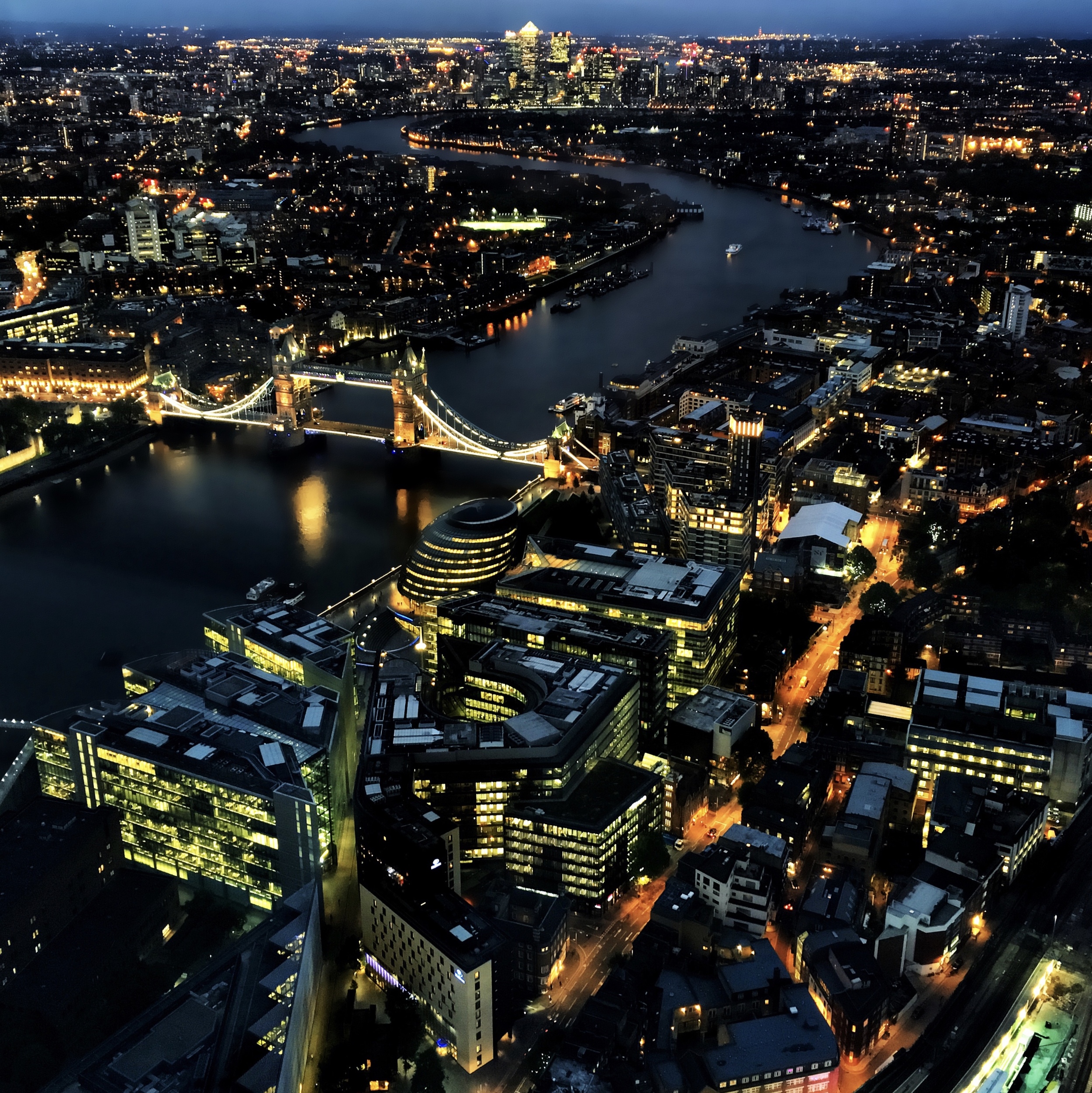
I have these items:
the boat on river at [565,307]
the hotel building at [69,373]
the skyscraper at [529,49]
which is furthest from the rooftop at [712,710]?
the skyscraper at [529,49]

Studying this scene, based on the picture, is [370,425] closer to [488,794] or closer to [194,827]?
[488,794]

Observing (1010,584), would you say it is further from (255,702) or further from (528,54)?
(528,54)

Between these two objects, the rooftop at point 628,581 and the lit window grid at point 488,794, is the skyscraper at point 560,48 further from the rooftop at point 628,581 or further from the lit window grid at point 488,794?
the lit window grid at point 488,794

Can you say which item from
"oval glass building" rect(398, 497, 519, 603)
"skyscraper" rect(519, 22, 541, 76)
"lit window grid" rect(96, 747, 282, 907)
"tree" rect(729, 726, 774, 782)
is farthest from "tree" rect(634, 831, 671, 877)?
"skyscraper" rect(519, 22, 541, 76)

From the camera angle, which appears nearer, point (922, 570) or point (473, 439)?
point (922, 570)

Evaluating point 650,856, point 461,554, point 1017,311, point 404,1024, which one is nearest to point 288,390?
point 461,554

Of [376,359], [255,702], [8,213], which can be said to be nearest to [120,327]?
[376,359]
